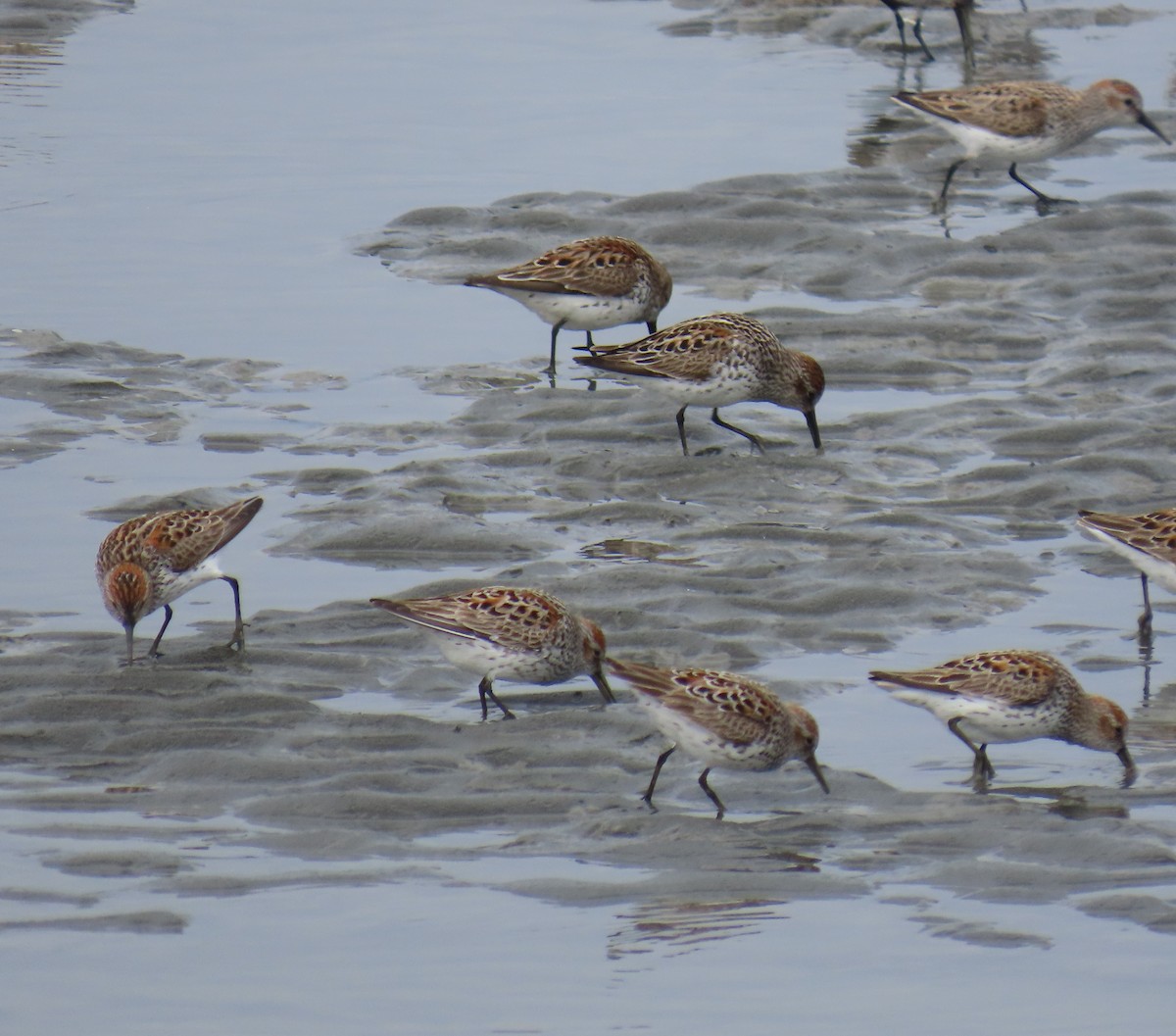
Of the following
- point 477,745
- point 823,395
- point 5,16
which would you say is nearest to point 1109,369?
point 823,395

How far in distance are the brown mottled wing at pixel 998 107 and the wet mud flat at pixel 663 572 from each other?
123cm

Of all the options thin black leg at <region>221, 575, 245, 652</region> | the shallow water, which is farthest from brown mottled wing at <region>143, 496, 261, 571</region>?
the shallow water

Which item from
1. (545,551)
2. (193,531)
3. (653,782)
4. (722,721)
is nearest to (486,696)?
(653,782)

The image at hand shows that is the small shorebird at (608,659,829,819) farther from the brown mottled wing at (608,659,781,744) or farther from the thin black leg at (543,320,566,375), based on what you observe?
the thin black leg at (543,320,566,375)

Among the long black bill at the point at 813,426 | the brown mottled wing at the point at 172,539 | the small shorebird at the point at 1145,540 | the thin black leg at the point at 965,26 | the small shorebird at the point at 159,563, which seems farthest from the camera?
the thin black leg at the point at 965,26

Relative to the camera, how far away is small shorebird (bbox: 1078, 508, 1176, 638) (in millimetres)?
11945

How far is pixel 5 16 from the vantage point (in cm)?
2912

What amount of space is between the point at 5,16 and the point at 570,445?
16727 millimetres

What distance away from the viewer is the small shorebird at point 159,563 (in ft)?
36.6

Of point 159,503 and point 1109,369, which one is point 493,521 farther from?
point 1109,369

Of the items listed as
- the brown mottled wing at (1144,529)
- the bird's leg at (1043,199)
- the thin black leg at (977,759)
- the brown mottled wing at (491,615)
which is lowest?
the bird's leg at (1043,199)

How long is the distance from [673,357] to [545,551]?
2.44 meters

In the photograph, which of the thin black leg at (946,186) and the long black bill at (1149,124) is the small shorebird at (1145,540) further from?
the long black bill at (1149,124)

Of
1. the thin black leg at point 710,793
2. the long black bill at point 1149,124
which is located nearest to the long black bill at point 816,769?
the thin black leg at point 710,793
